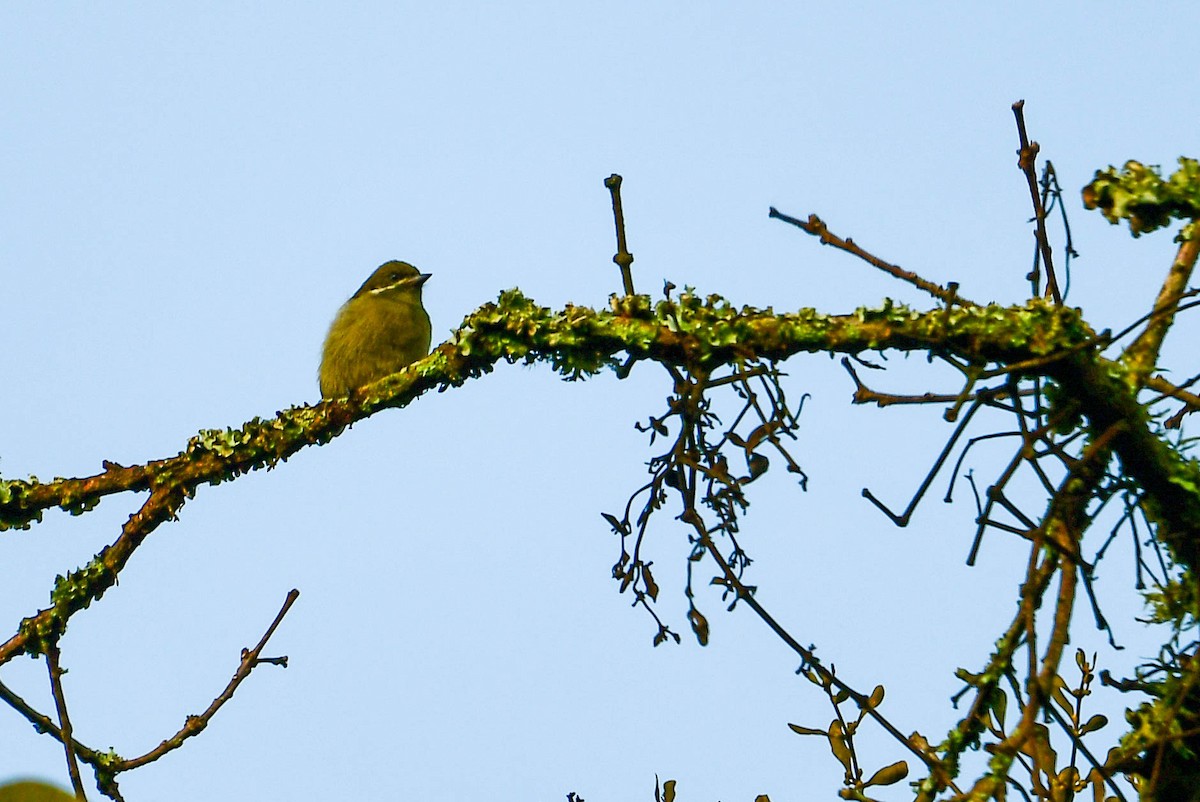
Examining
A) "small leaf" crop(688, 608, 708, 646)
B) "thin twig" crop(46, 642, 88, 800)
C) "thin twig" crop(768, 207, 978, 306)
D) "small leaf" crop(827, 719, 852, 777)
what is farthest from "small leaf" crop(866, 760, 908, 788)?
"thin twig" crop(46, 642, 88, 800)

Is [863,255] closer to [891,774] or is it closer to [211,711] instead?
[891,774]

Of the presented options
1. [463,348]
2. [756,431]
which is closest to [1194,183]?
[756,431]

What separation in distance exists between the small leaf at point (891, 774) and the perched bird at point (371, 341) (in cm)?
387

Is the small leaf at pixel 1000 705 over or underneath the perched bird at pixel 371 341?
underneath

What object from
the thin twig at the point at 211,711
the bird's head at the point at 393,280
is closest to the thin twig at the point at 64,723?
the thin twig at the point at 211,711

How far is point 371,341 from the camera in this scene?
690 cm

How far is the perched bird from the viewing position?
6.86m

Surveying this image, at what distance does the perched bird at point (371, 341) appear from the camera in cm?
686

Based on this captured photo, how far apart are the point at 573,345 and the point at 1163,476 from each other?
1.30m

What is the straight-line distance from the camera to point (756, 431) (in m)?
2.89

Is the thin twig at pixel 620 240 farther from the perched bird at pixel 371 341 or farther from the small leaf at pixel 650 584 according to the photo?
the perched bird at pixel 371 341

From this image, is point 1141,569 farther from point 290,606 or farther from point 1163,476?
point 290,606

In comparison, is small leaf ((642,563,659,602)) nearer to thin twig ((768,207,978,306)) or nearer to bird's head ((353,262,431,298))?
thin twig ((768,207,978,306))

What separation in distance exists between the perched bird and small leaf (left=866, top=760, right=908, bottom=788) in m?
3.87
